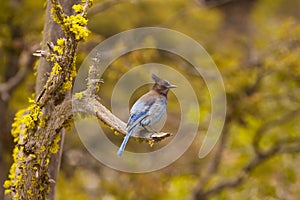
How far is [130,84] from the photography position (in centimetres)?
449

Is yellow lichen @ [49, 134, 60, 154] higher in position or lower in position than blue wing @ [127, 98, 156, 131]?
higher

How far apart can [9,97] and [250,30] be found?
772 centimetres

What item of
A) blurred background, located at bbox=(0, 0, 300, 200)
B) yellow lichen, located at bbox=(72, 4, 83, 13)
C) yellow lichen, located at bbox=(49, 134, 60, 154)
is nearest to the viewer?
yellow lichen, located at bbox=(72, 4, 83, 13)

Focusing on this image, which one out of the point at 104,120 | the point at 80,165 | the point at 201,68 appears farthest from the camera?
the point at 80,165

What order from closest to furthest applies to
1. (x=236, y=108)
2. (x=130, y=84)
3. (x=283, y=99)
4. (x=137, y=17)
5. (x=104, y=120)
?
(x=104, y=120) → (x=130, y=84) → (x=236, y=108) → (x=283, y=99) → (x=137, y=17)

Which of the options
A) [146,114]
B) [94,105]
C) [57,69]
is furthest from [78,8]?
[146,114]

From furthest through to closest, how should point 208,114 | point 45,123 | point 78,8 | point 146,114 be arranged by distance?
point 208,114 → point 45,123 → point 78,8 → point 146,114

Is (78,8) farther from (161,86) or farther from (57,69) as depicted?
(161,86)

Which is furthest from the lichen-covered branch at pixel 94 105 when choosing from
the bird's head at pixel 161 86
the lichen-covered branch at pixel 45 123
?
the bird's head at pixel 161 86

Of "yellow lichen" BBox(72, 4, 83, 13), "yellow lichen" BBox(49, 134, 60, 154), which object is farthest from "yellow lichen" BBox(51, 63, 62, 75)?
"yellow lichen" BBox(49, 134, 60, 154)

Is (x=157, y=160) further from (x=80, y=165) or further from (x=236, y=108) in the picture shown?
(x=80, y=165)

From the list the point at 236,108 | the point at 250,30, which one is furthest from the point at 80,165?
the point at 250,30

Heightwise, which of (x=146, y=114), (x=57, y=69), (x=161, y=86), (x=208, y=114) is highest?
(x=208, y=114)

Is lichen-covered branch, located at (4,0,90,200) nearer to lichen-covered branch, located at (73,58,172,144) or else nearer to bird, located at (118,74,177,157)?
lichen-covered branch, located at (73,58,172,144)
